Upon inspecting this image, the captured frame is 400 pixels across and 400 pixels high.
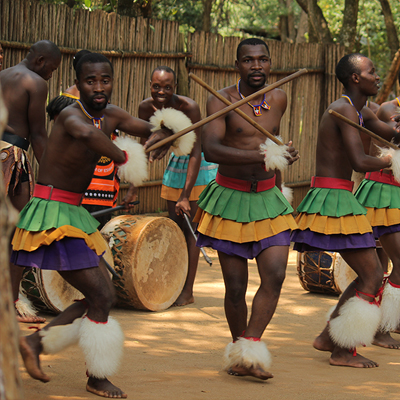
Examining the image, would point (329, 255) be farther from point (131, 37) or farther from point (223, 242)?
point (131, 37)

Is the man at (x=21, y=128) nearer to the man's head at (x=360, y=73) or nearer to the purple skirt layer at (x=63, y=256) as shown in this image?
the purple skirt layer at (x=63, y=256)

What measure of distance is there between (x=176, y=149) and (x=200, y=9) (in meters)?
17.4

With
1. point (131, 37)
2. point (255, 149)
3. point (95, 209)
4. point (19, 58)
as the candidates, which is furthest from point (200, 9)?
point (255, 149)

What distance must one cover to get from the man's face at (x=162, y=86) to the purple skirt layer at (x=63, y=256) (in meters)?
2.88

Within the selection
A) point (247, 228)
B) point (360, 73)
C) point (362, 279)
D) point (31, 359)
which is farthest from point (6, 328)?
point (360, 73)

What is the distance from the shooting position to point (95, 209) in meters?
5.59

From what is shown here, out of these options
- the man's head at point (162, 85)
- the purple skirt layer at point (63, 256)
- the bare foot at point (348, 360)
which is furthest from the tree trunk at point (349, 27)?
the purple skirt layer at point (63, 256)

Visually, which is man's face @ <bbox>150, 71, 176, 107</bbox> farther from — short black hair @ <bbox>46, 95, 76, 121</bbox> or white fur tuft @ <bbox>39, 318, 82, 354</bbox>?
white fur tuft @ <bbox>39, 318, 82, 354</bbox>

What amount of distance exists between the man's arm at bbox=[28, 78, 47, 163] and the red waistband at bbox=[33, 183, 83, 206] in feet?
4.00

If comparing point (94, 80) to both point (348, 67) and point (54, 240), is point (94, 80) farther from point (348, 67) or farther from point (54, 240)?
point (348, 67)

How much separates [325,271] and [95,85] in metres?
3.64

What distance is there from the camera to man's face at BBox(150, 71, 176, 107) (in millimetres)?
6012

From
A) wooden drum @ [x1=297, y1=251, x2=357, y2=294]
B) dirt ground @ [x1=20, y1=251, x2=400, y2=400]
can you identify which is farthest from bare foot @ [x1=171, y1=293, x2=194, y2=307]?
wooden drum @ [x1=297, y1=251, x2=357, y2=294]

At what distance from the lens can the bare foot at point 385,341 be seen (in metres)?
4.83
